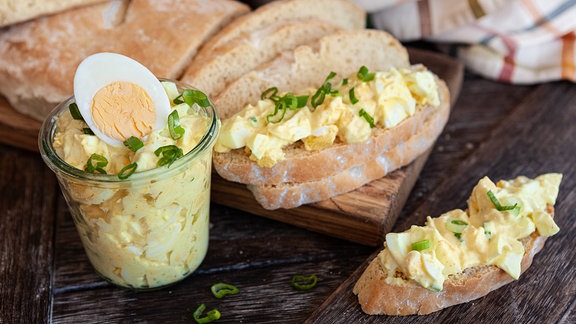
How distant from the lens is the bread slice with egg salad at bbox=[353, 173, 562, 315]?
2.29 m

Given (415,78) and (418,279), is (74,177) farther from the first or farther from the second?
(415,78)

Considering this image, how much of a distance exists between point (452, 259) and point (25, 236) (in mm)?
1817

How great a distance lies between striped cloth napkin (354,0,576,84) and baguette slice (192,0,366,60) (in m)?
0.18

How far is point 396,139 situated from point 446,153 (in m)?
0.62

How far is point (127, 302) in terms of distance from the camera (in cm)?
263

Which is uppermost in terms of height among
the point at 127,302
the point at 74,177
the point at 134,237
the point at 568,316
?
the point at 74,177

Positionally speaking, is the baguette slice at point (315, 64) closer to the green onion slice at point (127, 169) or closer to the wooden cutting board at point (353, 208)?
the wooden cutting board at point (353, 208)

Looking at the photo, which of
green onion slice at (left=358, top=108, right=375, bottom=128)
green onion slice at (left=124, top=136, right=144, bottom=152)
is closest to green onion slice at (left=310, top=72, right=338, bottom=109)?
green onion slice at (left=358, top=108, right=375, bottom=128)

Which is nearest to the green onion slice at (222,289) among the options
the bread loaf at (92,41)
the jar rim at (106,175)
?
the jar rim at (106,175)

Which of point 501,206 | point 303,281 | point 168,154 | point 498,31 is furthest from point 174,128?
point 498,31

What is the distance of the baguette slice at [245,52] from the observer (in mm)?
3004

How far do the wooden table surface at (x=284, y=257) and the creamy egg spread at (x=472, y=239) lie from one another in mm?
194

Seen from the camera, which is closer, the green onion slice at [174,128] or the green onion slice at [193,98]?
the green onion slice at [174,128]

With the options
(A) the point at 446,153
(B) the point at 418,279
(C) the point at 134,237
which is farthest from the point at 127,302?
(A) the point at 446,153
